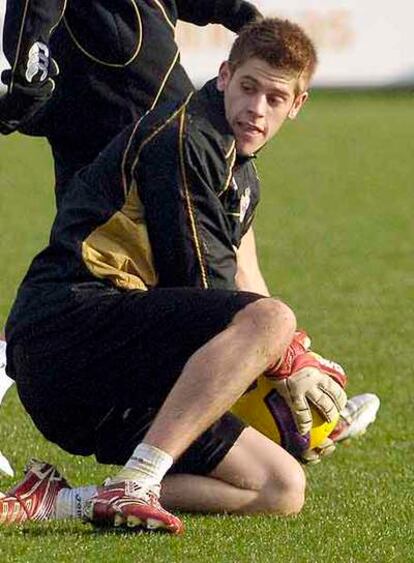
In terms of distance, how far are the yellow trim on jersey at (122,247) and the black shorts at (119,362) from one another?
0.06m

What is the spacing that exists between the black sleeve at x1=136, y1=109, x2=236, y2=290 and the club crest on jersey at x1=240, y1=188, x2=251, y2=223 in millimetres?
198

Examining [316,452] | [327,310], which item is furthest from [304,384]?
[327,310]

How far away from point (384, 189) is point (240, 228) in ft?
32.6

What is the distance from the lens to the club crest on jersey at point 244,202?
5175 millimetres

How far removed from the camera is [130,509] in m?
4.67

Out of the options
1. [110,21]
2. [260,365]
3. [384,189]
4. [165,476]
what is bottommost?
[384,189]

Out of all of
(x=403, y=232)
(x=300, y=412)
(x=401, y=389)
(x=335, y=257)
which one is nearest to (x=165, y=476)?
(x=300, y=412)

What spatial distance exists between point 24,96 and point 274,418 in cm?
137

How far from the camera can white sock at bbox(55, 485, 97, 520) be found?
5035mm

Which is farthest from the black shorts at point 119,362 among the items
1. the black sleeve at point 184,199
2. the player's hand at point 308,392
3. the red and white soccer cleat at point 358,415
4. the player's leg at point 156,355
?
the red and white soccer cleat at point 358,415

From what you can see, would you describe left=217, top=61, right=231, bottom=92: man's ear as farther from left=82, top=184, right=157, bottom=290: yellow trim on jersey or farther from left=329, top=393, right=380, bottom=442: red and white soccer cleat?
left=329, top=393, right=380, bottom=442: red and white soccer cleat

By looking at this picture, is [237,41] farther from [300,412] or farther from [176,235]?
[300,412]

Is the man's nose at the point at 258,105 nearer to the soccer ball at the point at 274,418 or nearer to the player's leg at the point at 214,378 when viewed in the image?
the player's leg at the point at 214,378

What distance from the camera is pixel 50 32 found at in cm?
580
